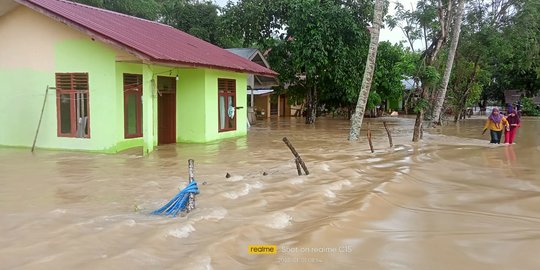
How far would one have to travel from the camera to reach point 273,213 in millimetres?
7242

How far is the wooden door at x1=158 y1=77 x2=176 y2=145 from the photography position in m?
16.4

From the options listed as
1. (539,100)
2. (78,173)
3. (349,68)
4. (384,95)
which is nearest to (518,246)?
(78,173)

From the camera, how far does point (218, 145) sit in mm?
16203

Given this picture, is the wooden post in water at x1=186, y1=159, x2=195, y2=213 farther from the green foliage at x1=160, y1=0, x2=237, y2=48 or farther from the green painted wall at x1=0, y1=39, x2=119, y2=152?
the green foliage at x1=160, y1=0, x2=237, y2=48

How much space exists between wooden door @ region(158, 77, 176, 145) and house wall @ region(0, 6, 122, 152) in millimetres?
2814

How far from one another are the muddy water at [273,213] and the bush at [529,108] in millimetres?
32643

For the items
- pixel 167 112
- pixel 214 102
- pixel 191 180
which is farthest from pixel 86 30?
pixel 191 180

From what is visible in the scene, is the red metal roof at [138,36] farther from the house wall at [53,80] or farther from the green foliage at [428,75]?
the green foliage at [428,75]

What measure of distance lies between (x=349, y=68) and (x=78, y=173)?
657 inches

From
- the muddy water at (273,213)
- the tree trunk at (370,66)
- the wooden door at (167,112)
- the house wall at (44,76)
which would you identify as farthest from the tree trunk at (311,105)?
the house wall at (44,76)

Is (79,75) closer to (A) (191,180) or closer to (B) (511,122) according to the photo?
(A) (191,180)

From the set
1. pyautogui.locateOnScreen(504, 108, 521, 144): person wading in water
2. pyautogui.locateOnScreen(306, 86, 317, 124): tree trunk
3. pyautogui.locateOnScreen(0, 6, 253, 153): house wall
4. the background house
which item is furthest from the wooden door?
the background house

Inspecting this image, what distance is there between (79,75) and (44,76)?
4.13ft

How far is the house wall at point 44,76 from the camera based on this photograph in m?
13.7
